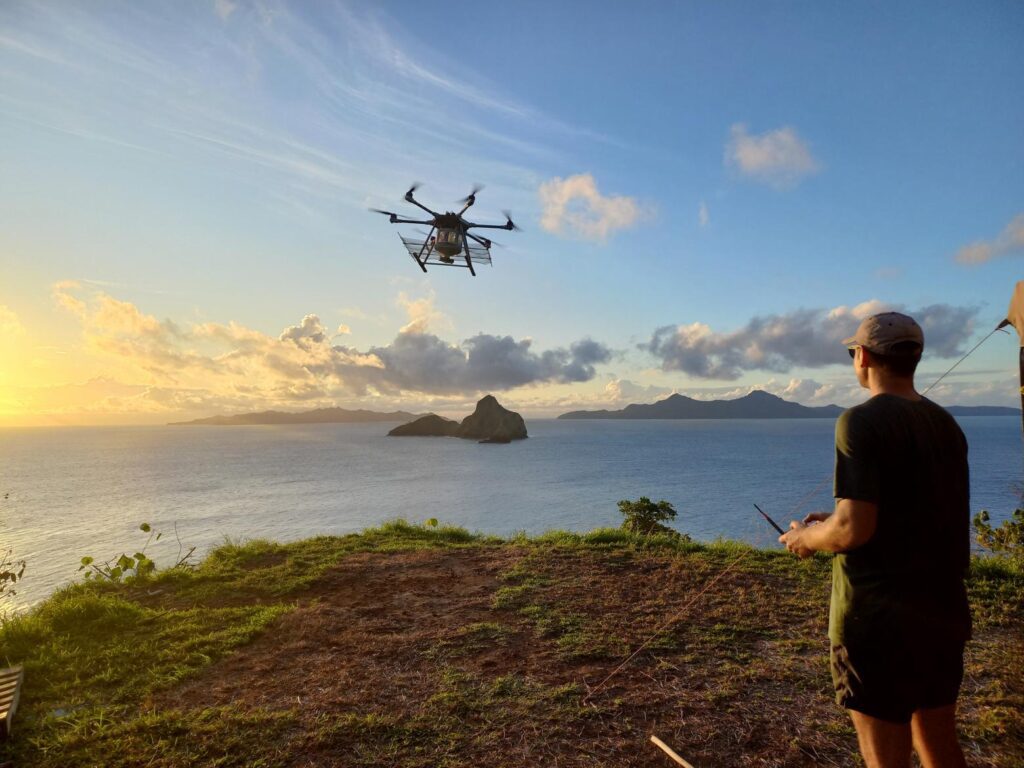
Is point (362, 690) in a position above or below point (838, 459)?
below

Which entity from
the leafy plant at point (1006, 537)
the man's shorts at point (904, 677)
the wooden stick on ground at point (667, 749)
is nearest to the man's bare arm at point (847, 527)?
the man's shorts at point (904, 677)

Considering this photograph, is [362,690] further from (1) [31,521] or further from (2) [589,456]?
(2) [589,456]

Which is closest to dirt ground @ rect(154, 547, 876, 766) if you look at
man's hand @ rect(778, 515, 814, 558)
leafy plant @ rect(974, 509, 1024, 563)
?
man's hand @ rect(778, 515, 814, 558)

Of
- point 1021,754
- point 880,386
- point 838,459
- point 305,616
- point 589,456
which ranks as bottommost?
point 589,456

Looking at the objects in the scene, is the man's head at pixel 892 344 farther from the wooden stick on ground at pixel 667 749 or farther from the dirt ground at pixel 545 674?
the dirt ground at pixel 545 674

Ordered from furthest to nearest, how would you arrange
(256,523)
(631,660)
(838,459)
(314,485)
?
(314,485) → (256,523) → (631,660) → (838,459)

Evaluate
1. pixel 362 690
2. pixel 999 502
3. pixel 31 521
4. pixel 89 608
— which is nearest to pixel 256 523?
pixel 31 521

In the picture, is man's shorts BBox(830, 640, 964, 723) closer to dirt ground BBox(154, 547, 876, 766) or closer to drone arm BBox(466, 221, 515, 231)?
dirt ground BBox(154, 547, 876, 766)

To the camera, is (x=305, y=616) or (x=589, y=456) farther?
(x=589, y=456)

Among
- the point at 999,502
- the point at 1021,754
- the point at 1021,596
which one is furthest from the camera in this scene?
the point at 999,502
